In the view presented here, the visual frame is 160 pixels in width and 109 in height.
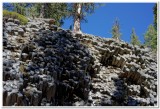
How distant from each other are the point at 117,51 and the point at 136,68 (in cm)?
159

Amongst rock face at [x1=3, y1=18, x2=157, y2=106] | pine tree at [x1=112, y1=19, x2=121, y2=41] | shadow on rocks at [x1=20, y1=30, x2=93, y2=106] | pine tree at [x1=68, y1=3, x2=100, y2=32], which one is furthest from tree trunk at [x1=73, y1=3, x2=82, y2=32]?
pine tree at [x1=112, y1=19, x2=121, y2=41]

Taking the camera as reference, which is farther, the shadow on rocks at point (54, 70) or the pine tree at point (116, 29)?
the pine tree at point (116, 29)

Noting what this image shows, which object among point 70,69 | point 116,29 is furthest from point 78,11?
point 116,29

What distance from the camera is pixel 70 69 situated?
982cm

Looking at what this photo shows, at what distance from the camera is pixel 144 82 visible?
10719mm

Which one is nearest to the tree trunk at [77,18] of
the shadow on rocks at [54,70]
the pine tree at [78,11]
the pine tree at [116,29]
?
the pine tree at [78,11]

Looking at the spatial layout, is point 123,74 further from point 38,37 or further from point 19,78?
point 19,78

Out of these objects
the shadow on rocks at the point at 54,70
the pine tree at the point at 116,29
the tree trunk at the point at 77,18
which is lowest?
the shadow on rocks at the point at 54,70

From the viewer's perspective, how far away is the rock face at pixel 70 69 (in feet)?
25.9

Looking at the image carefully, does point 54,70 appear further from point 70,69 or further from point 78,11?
point 78,11

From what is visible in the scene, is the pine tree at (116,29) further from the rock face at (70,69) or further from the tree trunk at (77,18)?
the rock face at (70,69)

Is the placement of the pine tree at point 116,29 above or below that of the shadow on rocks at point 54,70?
above

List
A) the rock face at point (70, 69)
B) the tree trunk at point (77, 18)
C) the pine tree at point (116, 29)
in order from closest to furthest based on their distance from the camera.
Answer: the rock face at point (70, 69) < the tree trunk at point (77, 18) < the pine tree at point (116, 29)

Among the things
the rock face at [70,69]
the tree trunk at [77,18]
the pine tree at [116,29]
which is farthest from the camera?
the pine tree at [116,29]
